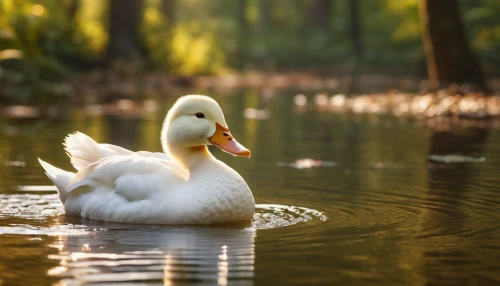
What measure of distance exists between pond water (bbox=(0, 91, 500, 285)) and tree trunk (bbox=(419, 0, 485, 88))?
664 centimetres

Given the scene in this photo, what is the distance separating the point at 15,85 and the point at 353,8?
25851mm

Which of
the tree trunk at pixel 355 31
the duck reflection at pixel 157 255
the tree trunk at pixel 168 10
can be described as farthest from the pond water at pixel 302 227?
the tree trunk at pixel 355 31

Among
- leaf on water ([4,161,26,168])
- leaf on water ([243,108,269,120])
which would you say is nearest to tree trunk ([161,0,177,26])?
leaf on water ([243,108,269,120])

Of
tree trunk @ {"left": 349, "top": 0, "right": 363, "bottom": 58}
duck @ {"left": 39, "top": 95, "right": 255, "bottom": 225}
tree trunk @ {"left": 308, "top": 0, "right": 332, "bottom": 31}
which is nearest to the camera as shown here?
duck @ {"left": 39, "top": 95, "right": 255, "bottom": 225}

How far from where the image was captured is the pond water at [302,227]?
532cm

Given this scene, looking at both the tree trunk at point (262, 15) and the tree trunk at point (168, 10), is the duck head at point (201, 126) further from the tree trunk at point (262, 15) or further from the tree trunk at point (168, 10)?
the tree trunk at point (262, 15)

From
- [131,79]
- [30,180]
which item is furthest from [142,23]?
[30,180]

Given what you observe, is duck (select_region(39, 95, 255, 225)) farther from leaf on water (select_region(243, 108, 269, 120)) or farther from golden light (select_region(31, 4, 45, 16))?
golden light (select_region(31, 4, 45, 16))

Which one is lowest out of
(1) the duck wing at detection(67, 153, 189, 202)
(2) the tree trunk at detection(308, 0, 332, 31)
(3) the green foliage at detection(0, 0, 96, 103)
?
(1) the duck wing at detection(67, 153, 189, 202)

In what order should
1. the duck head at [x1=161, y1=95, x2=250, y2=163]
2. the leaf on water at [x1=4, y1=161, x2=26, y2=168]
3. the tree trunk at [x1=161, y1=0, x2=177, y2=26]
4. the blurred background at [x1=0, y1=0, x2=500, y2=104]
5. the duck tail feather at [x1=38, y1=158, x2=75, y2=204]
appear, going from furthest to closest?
the tree trunk at [x1=161, y1=0, x2=177, y2=26] → the blurred background at [x1=0, y1=0, x2=500, y2=104] → the leaf on water at [x1=4, y1=161, x2=26, y2=168] → the duck tail feather at [x1=38, y1=158, x2=75, y2=204] → the duck head at [x1=161, y1=95, x2=250, y2=163]

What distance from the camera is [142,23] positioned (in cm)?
3142

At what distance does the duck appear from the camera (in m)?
7.02

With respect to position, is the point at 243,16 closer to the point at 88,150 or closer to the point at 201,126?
the point at 88,150

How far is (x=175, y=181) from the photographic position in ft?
23.7
